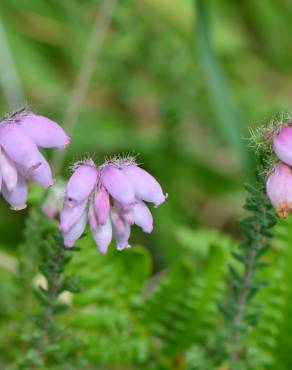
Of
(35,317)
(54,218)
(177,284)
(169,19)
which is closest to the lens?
(35,317)

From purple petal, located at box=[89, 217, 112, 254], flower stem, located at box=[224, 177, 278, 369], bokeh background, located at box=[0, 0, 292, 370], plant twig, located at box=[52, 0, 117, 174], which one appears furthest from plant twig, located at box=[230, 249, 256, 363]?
plant twig, located at box=[52, 0, 117, 174]

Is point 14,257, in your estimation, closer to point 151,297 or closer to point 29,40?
point 151,297

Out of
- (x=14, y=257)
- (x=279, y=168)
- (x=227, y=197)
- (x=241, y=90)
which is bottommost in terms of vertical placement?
(x=279, y=168)

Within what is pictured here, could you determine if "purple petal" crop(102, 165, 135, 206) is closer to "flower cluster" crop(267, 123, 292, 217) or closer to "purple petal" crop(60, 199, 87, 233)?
"purple petal" crop(60, 199, 87, 233)

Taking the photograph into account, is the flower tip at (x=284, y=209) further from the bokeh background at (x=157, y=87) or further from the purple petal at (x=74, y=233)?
the bokeh background at (x=157, y=87)

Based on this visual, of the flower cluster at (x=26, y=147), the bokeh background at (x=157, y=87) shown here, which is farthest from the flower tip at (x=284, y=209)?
the bokeh background at (x=157, y=87)

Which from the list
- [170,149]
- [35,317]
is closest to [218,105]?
[170,149]

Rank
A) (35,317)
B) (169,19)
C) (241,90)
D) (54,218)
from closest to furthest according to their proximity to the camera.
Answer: (35,317) → (54,218) → (241,90) → (169,19)
